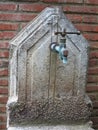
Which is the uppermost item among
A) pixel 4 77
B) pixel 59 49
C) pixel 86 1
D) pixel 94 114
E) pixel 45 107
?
pixel 86 1

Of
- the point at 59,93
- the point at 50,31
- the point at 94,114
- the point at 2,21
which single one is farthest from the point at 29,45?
the point at 94,114

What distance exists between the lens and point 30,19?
2258 millimetres

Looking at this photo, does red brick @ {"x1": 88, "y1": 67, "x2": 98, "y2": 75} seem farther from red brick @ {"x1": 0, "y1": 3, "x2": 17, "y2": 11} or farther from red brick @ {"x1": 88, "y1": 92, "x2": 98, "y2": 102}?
red brick @ {"x1": 0, "y1": 3, "x2": 17, "y2": 11}

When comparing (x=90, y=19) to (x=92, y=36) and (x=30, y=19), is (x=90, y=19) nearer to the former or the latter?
(x=92, y=36)

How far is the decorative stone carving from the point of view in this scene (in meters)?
1.82

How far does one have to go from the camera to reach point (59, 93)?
1.94 m

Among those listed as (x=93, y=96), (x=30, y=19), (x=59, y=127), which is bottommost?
(x=59, y=127)

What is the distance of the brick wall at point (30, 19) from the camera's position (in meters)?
2.22

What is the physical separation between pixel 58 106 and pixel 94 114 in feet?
2.26

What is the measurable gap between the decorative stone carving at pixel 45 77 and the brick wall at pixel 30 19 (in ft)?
1.39

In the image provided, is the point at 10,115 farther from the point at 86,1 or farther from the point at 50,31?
the point at 86,1

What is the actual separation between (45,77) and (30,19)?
58cm

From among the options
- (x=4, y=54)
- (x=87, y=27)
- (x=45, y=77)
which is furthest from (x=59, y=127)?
(x=87, y=27)

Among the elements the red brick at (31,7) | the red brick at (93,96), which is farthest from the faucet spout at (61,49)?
the red brick at (93,96)
